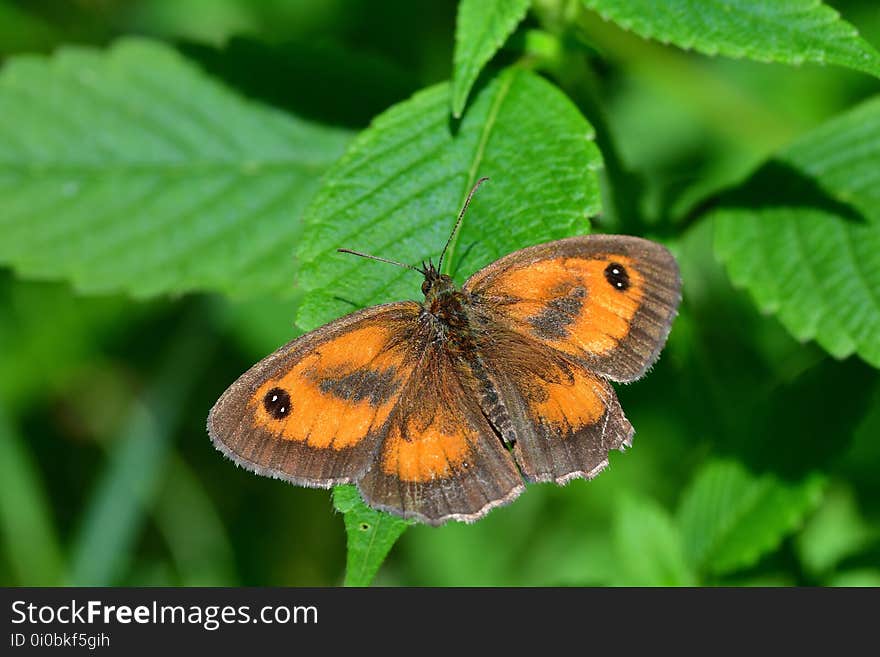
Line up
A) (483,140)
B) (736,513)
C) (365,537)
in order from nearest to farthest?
(365,537), (483,140), (736,513)

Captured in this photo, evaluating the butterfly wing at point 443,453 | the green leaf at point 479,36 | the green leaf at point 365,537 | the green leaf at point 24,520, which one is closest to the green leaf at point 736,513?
the butterfly wing at point 443,453

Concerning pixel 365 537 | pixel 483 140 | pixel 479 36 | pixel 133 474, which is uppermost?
pixel 479 36

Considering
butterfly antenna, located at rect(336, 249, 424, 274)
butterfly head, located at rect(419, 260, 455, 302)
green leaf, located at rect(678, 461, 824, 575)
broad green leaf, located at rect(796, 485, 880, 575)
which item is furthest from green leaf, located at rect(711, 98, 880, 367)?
broad green leaf, located at rect(796, 485, 880, 575)

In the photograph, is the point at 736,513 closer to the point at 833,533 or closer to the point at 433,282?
the point at 833,533

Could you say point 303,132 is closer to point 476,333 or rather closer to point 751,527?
point 476,333

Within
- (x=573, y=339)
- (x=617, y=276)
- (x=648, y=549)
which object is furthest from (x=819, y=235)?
(x=648, y=549)

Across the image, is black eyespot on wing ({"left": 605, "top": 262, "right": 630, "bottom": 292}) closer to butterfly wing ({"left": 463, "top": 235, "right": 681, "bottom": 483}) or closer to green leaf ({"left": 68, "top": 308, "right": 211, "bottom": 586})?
butterfly wing ({"left": 463, "top": 235, "right": 681, "bottom": 483})
